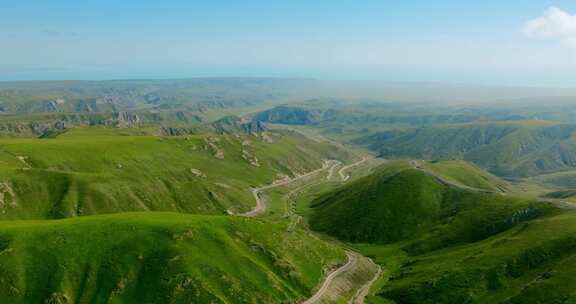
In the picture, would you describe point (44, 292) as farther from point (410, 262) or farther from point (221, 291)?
point (410, 262)

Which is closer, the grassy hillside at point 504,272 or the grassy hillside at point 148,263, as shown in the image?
the grassy hillside at point 504,272

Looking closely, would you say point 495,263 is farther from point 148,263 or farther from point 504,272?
point 148,263

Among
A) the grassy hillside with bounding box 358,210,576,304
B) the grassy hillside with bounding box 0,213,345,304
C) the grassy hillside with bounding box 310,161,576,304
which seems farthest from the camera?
the grassy hillside with bounding box 0,213,345,304

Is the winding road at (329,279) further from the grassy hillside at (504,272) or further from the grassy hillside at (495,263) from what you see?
the grassy hillside at (504,272)

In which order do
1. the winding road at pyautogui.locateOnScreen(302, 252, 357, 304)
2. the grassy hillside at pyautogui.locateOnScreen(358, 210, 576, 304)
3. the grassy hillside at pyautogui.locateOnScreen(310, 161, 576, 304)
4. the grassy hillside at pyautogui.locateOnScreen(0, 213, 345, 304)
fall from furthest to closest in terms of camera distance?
the winding road at pyautogui.locateOnScreen(302, 252, 357, 304), the grassy hillside at pyautogui.locateOnScreen(0, 213, 345, 304), the grassy hillside at pyautogui.locateOnScreen(310, 161, 576, 304), the grassy hillside at pyautogui.locateOnScreen(358, 210, 576, 304)

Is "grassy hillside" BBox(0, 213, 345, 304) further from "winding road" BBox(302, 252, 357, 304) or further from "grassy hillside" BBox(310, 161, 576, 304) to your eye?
"grassy hillside" BBox(310, 161, 576, 304)

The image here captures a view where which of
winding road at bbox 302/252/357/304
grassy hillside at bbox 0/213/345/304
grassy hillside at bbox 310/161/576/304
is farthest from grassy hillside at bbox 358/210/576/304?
grassy hillside at bbox 0/213/345/304

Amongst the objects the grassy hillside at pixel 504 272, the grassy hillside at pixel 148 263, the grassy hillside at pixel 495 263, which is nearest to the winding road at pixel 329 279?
the grassy hillside at pixel 148 263

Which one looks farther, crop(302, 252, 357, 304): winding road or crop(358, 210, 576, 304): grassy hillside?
crop(302, 252, 357, 304): winding road

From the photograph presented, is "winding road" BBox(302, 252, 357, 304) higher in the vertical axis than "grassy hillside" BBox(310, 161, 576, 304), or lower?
lower
